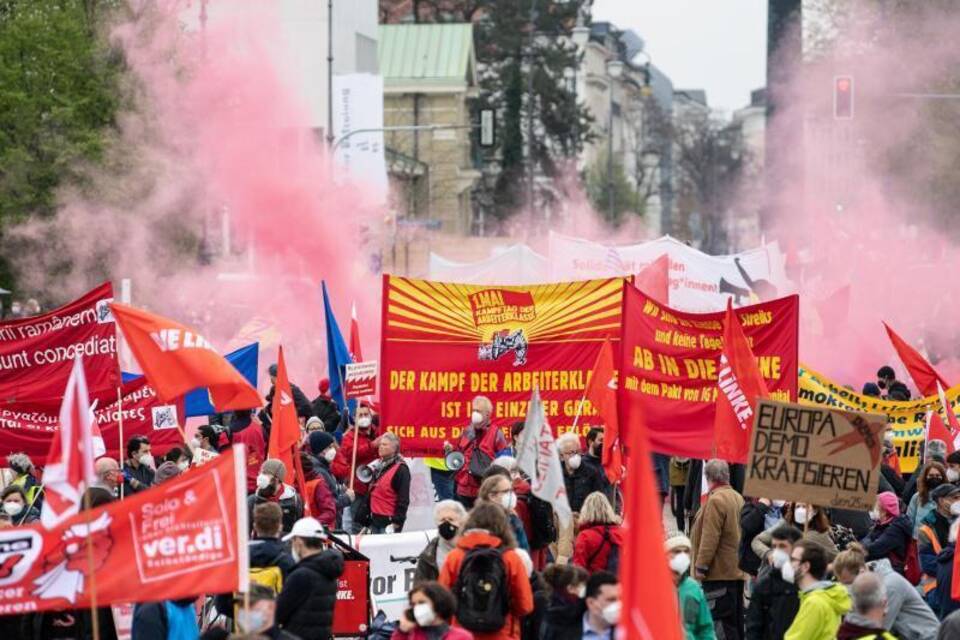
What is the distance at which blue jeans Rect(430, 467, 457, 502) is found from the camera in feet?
65.3

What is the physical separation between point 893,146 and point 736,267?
29.9 meters

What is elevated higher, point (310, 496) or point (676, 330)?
point (676, 330)

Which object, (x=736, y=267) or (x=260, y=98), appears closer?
(x=736, y=267)

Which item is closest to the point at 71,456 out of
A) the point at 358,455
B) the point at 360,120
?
the point at 358,455

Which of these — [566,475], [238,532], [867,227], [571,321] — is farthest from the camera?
[867,227]

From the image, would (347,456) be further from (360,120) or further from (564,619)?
(360,120)

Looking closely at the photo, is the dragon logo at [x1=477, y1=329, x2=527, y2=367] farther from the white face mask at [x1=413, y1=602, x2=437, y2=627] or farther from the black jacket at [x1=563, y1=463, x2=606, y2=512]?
the white face mask at [x1=413, y1=602, x2=437, y2=627]

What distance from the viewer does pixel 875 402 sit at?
784 inches

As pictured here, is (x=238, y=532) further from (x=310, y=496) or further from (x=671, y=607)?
(x=310, y=496)

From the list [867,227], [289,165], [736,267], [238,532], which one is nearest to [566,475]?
[238,532]

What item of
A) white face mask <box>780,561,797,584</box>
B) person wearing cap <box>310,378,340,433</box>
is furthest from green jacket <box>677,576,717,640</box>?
person wearing cap <box>310,378,340,433</box>

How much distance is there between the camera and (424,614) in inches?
403

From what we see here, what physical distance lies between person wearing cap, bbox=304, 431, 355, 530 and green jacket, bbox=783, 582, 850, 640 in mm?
6100

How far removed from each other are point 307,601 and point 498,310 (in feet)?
26.2
